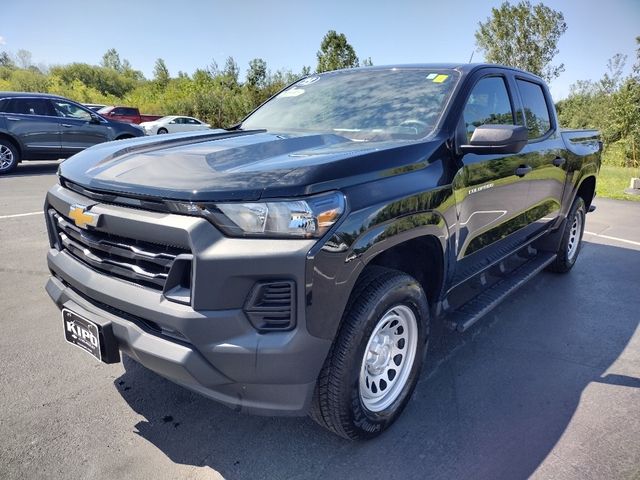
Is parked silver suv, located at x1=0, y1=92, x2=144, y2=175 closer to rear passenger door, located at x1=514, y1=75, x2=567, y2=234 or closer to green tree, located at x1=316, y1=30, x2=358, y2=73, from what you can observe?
rear passenger door, located at x1=514, y1=75, x2=567, y2=234

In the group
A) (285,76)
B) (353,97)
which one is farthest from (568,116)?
(353,97)

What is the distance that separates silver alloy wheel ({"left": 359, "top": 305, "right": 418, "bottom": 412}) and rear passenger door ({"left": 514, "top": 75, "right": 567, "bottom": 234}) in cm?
177

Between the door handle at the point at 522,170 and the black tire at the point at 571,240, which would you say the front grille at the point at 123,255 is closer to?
the door handle at the point at 522,170

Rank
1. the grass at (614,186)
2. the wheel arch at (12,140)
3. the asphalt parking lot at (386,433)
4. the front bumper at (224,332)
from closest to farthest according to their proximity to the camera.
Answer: the front bumper at (224,332)
the asphalt parking lot at (386,433)
the wheel arch at (12,140)
the grass at (614,186)

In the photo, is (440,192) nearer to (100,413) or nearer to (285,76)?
(100,413)

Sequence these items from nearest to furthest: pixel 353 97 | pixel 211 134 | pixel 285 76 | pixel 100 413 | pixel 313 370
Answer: pixel 313 370 → pixel 100 413 → pixel 211 134 → pixel 353 97 → pixel 285 76

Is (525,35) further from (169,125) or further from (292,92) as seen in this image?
(292,92)

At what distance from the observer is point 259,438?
236 cm

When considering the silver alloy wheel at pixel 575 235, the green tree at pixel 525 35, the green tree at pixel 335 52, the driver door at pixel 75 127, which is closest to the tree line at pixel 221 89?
the green tree at pixel 335 52

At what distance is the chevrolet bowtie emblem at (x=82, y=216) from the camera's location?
6.81 ft

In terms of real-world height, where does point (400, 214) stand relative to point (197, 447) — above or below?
above

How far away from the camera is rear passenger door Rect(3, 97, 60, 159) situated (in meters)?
10.1

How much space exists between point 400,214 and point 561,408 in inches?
60.9

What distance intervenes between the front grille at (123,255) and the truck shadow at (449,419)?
34.2 inches
